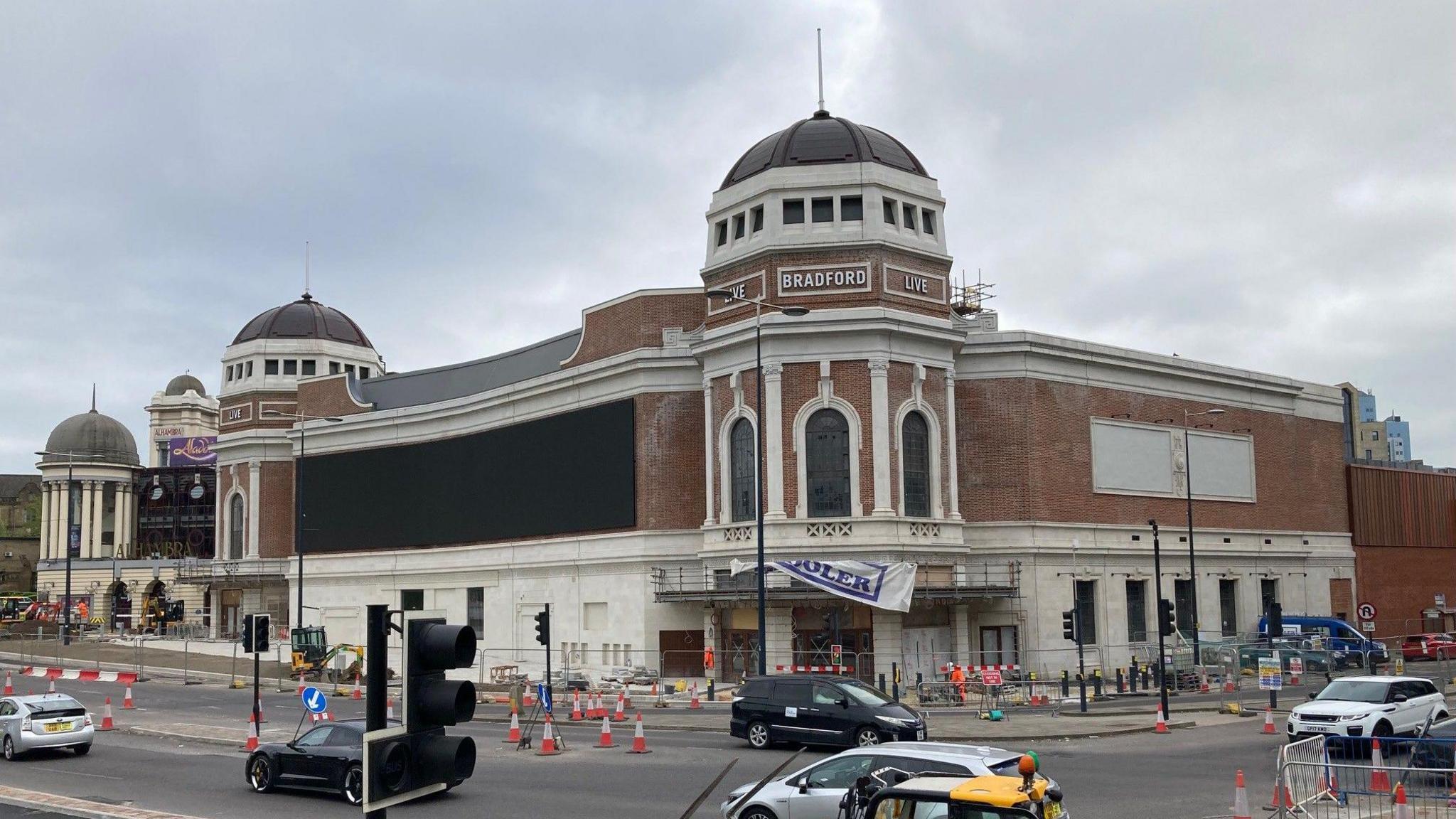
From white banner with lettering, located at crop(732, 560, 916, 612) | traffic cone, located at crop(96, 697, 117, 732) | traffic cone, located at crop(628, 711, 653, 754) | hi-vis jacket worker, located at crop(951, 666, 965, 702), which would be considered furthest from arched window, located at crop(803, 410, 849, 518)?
traffic cone, located at crop(96, 697, 117, 732)

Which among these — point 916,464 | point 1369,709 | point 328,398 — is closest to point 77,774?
point 1369,709

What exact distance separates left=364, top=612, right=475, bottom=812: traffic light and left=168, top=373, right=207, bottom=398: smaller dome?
150315mm

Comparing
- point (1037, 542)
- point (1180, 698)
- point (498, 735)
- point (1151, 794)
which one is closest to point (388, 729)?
point (1151, 794)

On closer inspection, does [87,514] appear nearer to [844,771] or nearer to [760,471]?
[760,471]

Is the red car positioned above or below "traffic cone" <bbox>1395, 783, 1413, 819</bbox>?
below

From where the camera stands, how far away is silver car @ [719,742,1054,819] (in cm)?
1555

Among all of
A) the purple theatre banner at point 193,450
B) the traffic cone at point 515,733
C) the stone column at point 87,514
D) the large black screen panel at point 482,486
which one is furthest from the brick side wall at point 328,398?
the purple theatre banner at point 193,450

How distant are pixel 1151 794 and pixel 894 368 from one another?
27.1 metres

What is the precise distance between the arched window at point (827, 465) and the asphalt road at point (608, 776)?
49.4 ft

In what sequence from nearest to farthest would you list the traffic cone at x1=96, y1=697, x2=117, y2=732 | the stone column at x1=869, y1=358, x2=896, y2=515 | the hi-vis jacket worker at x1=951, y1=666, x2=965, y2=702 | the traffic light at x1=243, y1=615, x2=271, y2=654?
the traffic light at x1=243, y1=615, x2=271, y2=654 → the traffic cone at x1=96, y1=697, x2=117, y2=732 → the hi-vis jacket worker at x1=951, y1=666, x2=965, y2=702 → the stone column at x1=869, y1=358, x2=896, y2=515

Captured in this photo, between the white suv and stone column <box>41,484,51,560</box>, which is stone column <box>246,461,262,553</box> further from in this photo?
the white suv

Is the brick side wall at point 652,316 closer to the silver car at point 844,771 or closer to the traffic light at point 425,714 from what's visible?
the silver car at point 844,771

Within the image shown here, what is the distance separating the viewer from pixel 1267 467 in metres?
61.2

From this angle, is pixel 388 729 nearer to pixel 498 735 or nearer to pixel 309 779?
pixel 309 779
